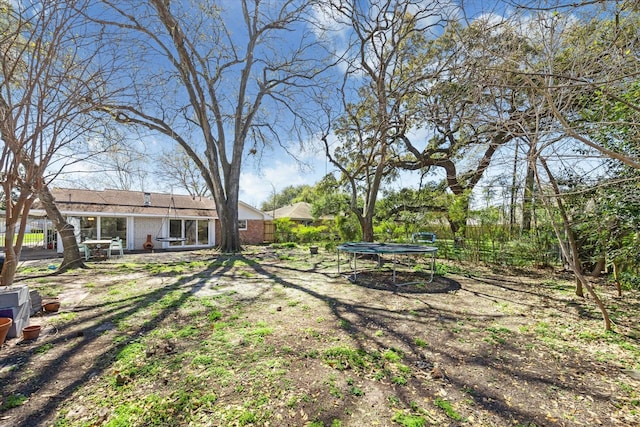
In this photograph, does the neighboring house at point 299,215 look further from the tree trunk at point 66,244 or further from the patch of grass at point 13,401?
the patch of grass at point 13,401

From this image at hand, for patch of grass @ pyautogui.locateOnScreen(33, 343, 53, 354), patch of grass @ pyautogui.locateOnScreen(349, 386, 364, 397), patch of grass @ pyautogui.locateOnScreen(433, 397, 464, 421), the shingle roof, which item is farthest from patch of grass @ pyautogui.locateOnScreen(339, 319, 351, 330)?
the shingle roof

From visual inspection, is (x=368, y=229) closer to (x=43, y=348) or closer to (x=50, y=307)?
(x=50, y=307)

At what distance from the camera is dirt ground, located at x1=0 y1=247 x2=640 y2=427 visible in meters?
2.41

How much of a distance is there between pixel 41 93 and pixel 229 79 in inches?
510

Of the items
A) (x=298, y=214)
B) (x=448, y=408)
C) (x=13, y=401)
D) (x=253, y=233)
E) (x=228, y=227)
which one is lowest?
(x=448, y=408)

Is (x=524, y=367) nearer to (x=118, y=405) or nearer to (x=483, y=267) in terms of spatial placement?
(x=118, y=405)

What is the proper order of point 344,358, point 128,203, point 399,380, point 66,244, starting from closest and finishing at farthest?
point 399,380 → point 344,358 → point 66,244 → point 128,203

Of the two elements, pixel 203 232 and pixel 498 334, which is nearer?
pixel 498 334

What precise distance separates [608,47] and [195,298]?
23.9ft

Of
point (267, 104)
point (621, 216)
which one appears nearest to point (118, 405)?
point (621, 216)

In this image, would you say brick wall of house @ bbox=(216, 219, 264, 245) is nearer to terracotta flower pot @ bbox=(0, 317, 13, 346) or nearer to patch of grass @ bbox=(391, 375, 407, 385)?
terracotta flower pot @ bbox=(0, 317, 13, 346)

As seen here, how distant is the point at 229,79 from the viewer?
14945mm

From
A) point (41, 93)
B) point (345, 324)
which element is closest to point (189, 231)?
point (41, 93)

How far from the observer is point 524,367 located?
127 inches
